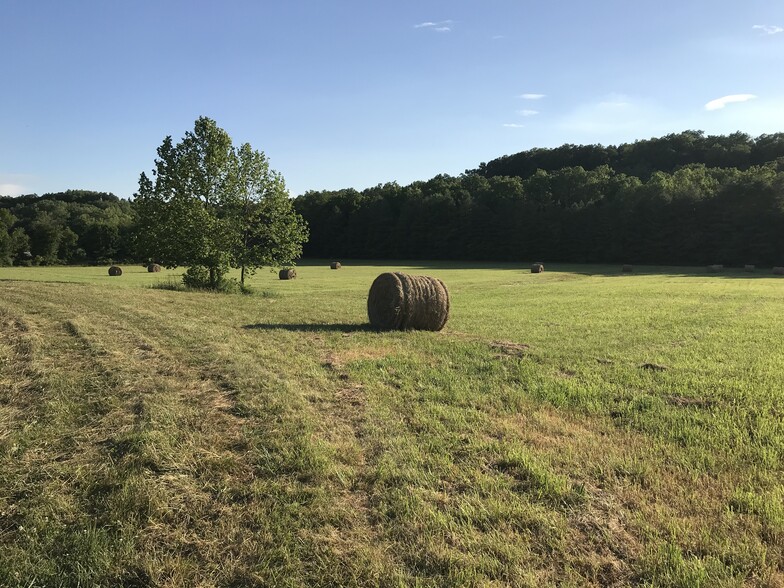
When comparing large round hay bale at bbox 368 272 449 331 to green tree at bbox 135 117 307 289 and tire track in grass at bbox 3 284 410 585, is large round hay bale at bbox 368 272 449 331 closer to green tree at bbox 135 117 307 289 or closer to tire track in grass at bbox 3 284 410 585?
tire track in grass at bbox 3 284 410 585

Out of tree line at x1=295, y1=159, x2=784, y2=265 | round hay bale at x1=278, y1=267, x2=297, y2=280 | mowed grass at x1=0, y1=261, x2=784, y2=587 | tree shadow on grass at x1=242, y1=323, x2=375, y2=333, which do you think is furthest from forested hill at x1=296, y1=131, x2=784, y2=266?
mowed grass at x1=0, y1=261, x2=784, y2=587

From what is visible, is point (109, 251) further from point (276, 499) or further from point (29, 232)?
point (276, 499)

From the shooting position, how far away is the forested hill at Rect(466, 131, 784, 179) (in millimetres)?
92250

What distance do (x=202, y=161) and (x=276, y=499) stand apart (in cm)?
2518

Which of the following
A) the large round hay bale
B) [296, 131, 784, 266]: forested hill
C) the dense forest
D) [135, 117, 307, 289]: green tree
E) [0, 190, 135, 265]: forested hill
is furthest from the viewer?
[0, 190, 135, 265]: forested hill

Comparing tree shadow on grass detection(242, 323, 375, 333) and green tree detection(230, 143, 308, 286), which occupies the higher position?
green tree detection(230, 143, 308, 286)

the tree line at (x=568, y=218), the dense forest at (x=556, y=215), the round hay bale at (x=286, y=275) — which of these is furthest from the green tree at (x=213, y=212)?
the tree line at (x=568, y=218)

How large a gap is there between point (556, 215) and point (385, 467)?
3243 inches

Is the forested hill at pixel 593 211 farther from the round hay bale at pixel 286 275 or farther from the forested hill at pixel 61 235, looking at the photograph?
the round hay bale at pixel 286 275

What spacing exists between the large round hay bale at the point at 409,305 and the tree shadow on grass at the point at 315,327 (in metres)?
0.58

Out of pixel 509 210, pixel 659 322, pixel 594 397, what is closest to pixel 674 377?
pixel 594 397

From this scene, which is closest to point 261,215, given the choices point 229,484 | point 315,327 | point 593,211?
point 315,327

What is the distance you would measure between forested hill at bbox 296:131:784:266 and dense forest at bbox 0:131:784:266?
17 cm

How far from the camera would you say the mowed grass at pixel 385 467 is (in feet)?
11.6
